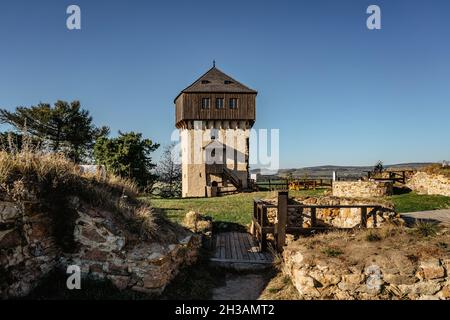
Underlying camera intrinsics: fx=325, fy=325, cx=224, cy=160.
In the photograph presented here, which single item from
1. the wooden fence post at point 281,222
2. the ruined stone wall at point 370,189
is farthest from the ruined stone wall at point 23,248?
the ruined stone wall at point 370,189

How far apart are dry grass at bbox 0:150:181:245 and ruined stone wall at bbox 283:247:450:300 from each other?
11.3ft

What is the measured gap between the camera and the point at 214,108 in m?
33.7

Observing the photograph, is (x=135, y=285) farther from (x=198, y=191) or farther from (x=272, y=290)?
(x=198, y=191)

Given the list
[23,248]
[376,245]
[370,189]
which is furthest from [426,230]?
[370,189]

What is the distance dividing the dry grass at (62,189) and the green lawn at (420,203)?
12882 mm

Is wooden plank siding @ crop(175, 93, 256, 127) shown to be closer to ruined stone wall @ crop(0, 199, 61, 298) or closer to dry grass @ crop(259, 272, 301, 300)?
dry grass @ crop(259, 272, 301, 300)

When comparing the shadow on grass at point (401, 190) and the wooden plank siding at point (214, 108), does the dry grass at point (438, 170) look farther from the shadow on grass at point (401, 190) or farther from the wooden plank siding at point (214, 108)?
the wooden plank siding at point (214, 108)

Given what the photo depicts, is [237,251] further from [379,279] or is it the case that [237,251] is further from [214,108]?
[214,108]

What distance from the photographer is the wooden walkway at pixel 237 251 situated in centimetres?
903

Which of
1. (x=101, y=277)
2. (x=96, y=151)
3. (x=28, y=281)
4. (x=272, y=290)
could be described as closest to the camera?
(x=28, y=281)

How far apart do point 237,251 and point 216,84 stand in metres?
26.9
